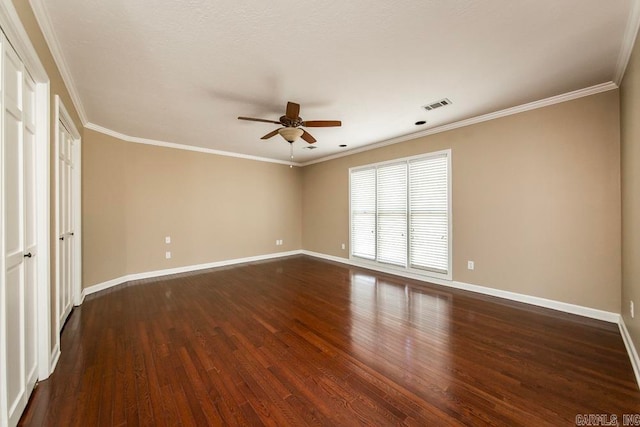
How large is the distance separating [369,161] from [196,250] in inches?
→ 162

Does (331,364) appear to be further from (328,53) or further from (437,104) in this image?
(437,104)

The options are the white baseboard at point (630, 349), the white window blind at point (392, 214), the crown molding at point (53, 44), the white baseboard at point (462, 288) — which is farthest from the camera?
the white window blind at point (392, 214)

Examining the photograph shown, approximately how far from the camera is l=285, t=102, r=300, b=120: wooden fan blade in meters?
2.58

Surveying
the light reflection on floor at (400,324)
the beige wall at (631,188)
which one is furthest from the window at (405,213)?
the beige wall at (631,188)

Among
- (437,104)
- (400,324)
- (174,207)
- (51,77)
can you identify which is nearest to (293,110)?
(437,104)

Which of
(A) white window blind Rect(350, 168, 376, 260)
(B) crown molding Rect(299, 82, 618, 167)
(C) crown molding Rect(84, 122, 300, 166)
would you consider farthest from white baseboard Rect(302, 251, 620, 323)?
(C) crown molding Rect(84, 122, 300, 166)

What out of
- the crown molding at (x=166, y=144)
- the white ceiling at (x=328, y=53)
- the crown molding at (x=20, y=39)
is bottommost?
the crown molding at (x=20, y=39)

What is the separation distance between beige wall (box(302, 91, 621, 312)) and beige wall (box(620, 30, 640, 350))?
0.61 ft

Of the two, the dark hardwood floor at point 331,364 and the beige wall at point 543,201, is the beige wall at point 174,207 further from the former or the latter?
the beige wall at point 543,201

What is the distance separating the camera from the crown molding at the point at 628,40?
1693 mm

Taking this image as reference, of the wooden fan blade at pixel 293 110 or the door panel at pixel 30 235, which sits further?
the wooden fan blade at pixel 293 110

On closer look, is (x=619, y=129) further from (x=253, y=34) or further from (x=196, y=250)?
(x=196, y=250)

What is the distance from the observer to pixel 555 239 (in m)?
3.02

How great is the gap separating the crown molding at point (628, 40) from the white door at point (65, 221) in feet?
16.2
